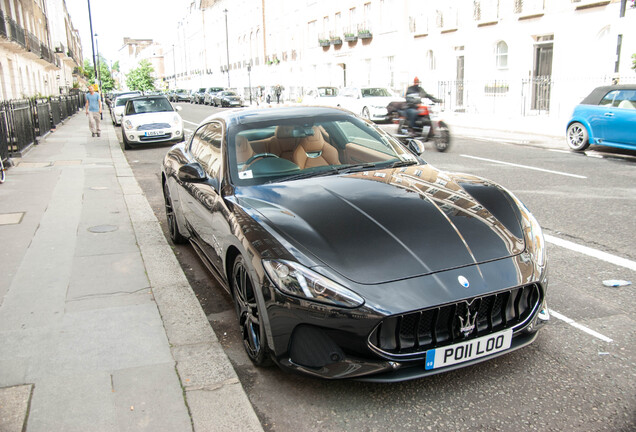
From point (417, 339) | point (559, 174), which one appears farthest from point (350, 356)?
point (559, 174)

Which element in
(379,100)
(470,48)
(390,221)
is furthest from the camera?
(470,48)

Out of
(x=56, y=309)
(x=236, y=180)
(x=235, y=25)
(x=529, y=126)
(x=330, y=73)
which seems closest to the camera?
(x=236, y=180)

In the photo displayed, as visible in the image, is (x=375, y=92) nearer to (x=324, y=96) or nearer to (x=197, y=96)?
(x=324, y=96)

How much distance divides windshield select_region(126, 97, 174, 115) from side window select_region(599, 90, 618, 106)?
12413 mm

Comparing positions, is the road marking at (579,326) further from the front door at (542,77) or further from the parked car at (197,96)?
the parked car at (197,96)

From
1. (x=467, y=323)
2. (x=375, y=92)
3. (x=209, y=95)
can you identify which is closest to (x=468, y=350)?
(x=467, y=323)

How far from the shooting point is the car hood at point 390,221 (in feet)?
9.33

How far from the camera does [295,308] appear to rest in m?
2.75

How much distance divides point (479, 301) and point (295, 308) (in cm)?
93

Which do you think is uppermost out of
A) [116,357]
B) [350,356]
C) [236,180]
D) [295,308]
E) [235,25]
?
[235,25]

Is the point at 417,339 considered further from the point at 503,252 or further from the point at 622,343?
the point at 622,343

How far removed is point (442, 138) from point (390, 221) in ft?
36.2

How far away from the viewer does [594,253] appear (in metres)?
5.13

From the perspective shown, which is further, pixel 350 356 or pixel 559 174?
pixel 559 174
